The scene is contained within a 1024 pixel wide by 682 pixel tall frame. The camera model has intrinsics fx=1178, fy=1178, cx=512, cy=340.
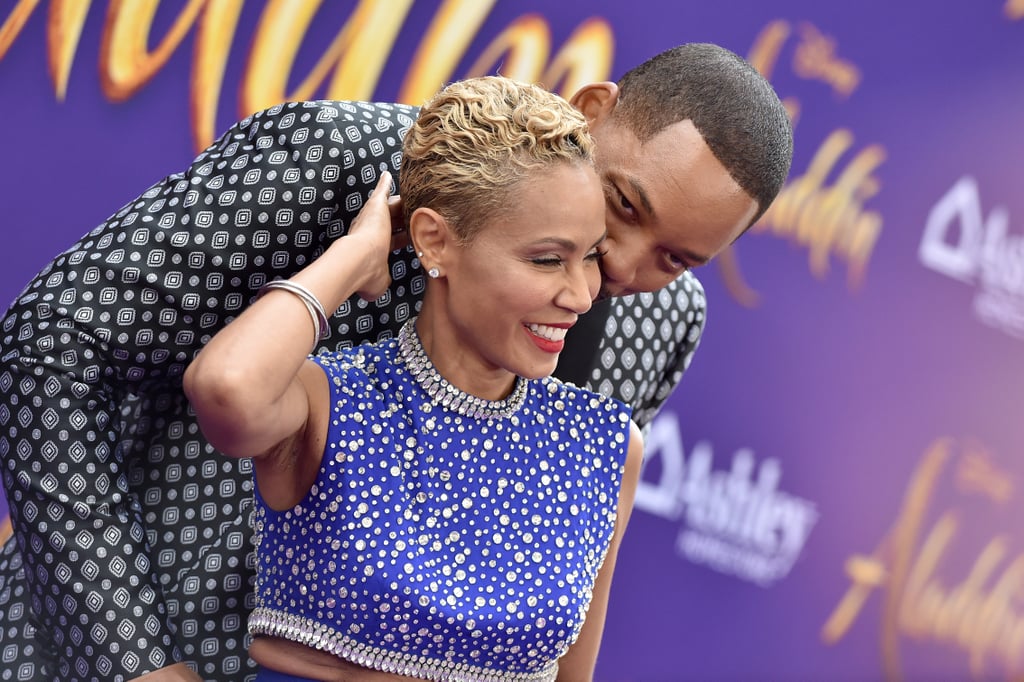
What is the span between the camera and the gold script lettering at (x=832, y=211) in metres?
3.36

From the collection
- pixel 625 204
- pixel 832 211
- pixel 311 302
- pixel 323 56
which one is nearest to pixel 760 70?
pixel 832 211

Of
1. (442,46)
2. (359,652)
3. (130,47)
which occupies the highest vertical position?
(442,46)

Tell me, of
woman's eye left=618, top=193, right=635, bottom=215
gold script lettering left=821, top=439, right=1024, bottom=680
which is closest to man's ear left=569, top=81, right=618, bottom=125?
woman's eye left=618, top=193, right=635, bottom=215

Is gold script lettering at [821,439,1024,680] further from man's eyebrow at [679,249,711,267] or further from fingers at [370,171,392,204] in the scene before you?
fingers at [370,171,392,204]

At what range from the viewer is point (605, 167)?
4.61ft

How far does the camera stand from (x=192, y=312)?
1.39 metres

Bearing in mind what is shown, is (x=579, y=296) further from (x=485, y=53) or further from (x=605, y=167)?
(x=485, y=53)

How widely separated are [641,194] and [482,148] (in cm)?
24

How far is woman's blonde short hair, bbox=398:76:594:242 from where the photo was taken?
1207mm

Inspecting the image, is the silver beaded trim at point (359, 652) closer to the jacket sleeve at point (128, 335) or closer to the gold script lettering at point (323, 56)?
the jacket sleeve at point (128, 335)

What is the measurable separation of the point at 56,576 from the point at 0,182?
1.00 meters

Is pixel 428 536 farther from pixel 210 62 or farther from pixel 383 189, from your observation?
pixel 210 62

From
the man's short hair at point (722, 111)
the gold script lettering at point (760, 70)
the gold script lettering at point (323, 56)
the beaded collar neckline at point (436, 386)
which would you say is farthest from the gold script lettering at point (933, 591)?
the beaded collar neckline at point (436, 386)

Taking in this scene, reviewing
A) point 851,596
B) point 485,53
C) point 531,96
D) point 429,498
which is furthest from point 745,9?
point 429,498
